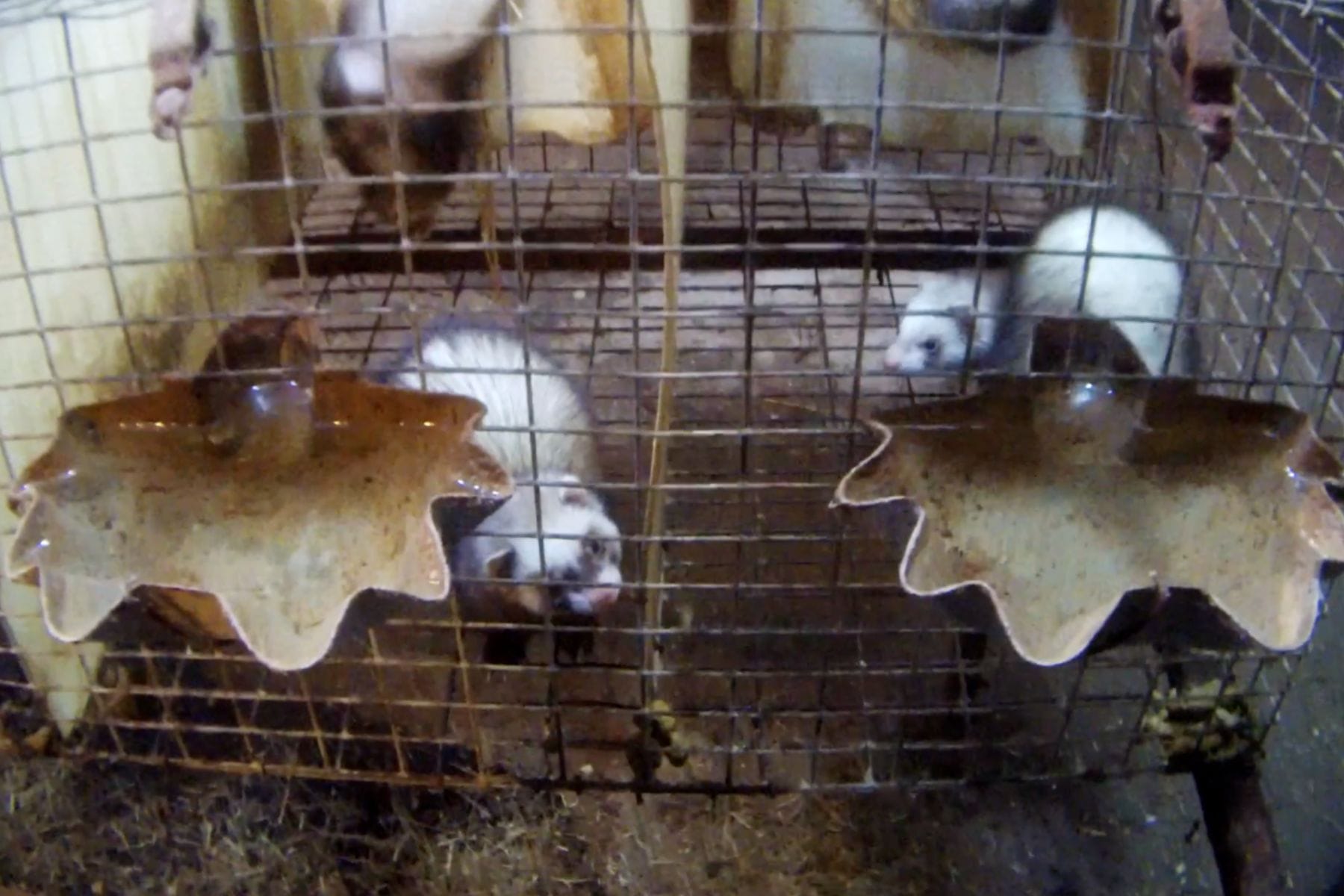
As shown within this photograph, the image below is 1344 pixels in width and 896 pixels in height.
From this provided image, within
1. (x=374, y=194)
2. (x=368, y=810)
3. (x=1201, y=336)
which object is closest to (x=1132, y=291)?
(x=1201, y=336)

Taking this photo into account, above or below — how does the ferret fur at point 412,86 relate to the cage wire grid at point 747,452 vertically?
above

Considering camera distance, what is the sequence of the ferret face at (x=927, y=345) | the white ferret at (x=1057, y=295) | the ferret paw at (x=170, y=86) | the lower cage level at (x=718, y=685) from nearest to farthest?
the ferret paw at (x=170, y=86)
the lower cage level at (x=718, y=685)
the white ferret at (x=1057, y=295)
the ferret face at (x=927, y=345)

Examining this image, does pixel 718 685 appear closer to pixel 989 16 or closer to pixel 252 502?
pixel 252 502

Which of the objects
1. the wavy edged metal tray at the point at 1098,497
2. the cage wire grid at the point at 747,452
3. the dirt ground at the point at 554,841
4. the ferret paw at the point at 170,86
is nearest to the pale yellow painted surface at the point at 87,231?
the cage wire grid at the point at 747,452

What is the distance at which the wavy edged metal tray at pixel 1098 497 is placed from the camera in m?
0.90

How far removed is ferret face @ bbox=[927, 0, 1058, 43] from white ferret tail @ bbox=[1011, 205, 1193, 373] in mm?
274

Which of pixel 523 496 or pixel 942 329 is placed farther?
pixel 942 329

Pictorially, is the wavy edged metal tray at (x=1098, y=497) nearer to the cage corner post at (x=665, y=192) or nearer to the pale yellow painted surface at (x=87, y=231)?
the cage corner post at (x=665, y=192)

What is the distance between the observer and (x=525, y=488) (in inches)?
60.8

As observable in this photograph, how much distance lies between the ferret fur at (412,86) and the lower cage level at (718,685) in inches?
5.6

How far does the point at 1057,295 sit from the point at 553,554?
0.79 m

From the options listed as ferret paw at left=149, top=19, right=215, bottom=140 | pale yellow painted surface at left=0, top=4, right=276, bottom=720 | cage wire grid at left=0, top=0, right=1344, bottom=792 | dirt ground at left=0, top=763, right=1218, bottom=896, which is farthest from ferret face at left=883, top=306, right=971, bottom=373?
ferret paw at left=149, top=19, right=215, bottom=140

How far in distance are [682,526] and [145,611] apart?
35.8 inches

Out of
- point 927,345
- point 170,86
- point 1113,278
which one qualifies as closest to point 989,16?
point 1113,278
